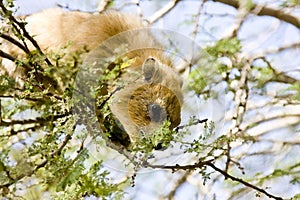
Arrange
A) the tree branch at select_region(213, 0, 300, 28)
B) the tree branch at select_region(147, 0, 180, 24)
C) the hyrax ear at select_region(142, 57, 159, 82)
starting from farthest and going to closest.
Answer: the tree branch at select_region(213, 0, 300, 28) < the tree branch at select_region(147, 0, 180, 24) < the hyrax ear at select_region(142, 57, 159, 82)

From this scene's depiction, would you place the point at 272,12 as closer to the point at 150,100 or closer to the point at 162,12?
the point at 162,12

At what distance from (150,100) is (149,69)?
0.41 feet

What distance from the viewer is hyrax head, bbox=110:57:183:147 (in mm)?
948

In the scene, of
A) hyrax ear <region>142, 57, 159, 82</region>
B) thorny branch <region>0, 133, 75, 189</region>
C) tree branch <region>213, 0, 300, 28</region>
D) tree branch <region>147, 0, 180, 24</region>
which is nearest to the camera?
thorny branch <region>0, 133, 75, 189</region>

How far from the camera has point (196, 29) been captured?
1233 millimetres

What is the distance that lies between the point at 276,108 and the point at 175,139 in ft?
2.18

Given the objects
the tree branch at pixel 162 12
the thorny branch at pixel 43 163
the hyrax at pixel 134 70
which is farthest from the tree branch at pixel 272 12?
the thorny branch at pixel 43 163

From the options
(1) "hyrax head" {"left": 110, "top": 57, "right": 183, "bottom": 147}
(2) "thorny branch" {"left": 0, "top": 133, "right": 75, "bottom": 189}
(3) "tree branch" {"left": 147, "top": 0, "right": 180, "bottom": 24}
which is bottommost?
(2) "thorny branch" {"left": 0, "top": 133, "right": 75, "bottom": 189}

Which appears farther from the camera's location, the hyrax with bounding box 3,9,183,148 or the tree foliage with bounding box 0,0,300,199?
the hyrax with bounding box 3,9,183,148

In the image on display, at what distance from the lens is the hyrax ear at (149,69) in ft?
3.10

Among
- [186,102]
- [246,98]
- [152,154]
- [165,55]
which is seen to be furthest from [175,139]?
[246,98]

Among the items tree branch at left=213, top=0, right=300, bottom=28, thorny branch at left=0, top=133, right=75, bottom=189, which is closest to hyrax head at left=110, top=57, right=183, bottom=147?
thorny branch at left=0, top=133, right=75, bottom=189

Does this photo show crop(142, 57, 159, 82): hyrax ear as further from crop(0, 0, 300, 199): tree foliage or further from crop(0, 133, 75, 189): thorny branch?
crop(0, 133, 75, 189): thorny branch

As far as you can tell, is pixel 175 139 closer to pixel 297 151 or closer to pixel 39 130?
pixel 39 130
